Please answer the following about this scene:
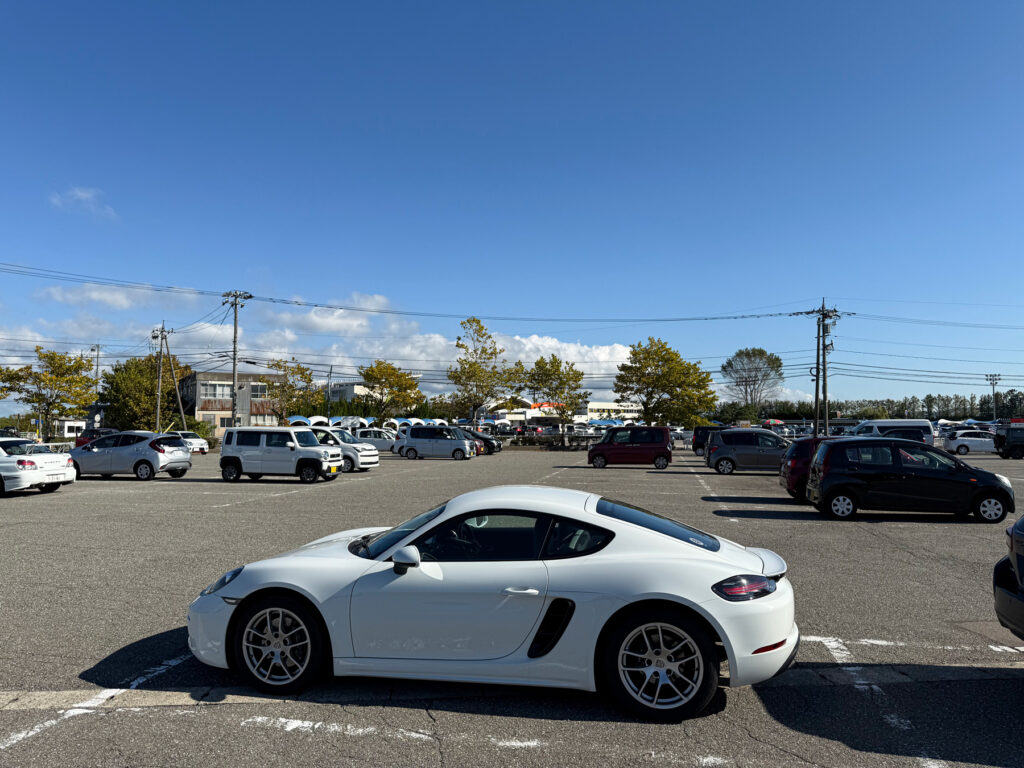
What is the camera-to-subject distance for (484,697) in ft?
14.7

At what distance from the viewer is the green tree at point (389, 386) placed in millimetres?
68500

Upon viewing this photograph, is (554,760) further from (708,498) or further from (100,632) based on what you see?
(708,498)

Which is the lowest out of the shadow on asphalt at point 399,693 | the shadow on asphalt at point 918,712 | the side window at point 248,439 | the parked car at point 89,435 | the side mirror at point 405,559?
the parked car at point 89,435

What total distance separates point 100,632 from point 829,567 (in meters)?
7.84

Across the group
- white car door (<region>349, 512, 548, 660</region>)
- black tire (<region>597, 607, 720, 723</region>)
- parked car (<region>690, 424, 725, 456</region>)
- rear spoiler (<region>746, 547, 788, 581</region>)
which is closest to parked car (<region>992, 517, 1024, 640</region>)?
rear spoiler (<region>746, 547, 788, 581</region>)

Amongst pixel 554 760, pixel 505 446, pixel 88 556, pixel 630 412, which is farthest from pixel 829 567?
pixel 630 412

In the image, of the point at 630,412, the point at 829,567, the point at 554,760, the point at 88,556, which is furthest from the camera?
the point at 630,412

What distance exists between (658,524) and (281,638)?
2604mm

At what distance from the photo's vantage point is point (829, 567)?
8.70m

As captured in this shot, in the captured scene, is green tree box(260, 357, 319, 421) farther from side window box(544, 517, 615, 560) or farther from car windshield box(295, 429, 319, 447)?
side window box(544, 517, 615, 560)

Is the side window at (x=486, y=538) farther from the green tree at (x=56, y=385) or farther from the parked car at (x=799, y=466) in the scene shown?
the green tree at (x=56, y=385)

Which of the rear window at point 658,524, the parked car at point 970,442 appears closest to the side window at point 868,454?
the rear window at point 658,524

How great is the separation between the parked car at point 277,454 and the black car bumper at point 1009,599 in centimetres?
1936

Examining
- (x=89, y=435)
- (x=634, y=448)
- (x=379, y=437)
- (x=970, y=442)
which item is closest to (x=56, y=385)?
(x=89, y=435)
